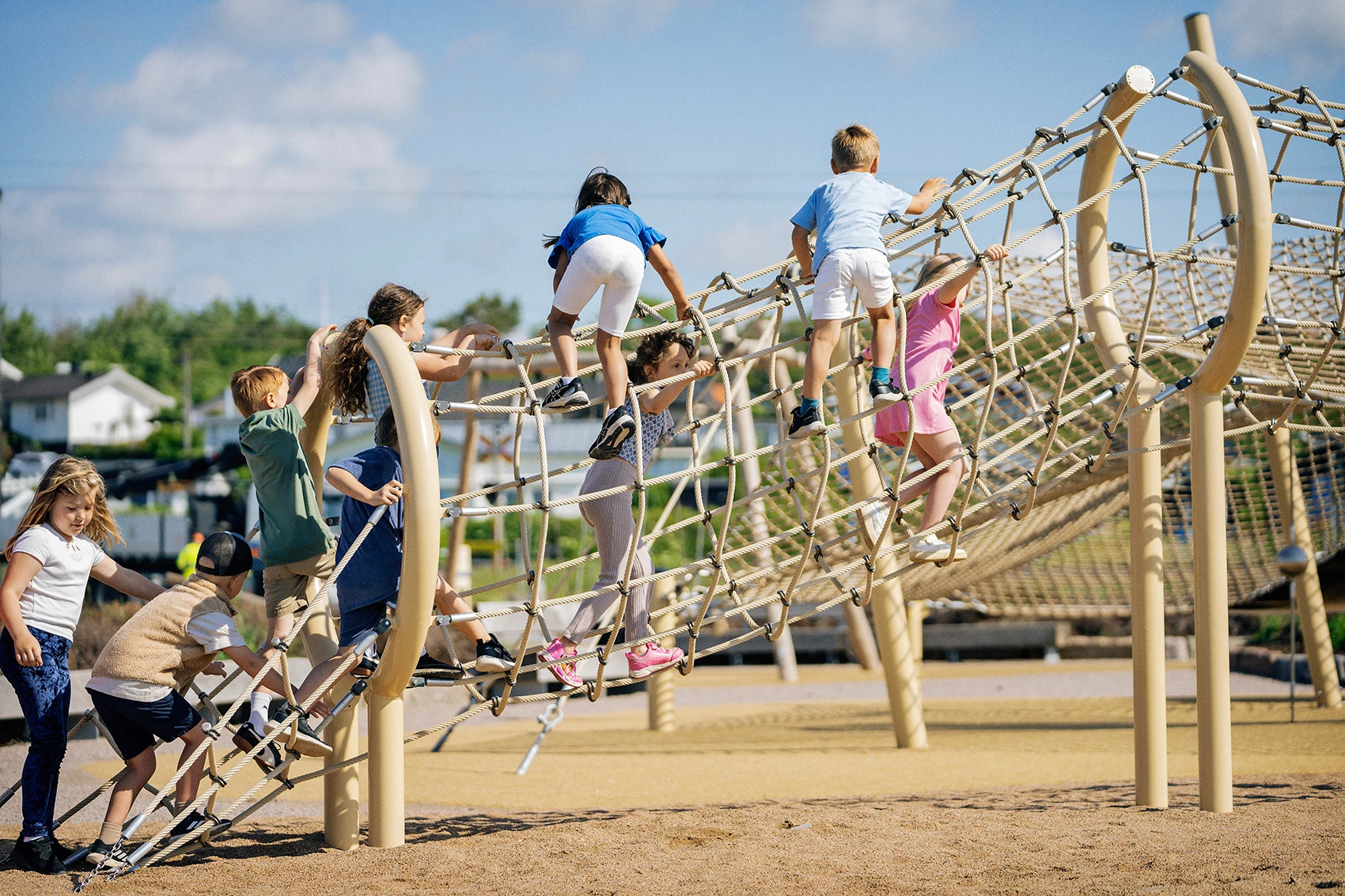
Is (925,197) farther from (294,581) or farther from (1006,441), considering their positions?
(1006,441)

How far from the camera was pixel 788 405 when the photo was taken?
4.79 meters

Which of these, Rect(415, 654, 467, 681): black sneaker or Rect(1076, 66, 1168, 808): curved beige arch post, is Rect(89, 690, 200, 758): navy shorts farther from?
Rect(1076, 66, 1168, 808): curved beige arch post

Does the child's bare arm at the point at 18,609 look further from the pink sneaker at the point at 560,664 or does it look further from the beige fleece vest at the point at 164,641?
the pink sneaker at the point at 560,664

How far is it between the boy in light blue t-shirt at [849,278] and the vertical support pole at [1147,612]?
113 centimetres

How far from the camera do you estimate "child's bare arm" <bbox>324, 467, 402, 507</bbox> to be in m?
3.63

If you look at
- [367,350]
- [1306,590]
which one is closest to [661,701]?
[1306,590]

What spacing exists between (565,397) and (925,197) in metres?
1.49

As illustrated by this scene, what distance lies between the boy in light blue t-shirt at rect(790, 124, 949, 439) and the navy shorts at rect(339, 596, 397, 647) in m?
1.42

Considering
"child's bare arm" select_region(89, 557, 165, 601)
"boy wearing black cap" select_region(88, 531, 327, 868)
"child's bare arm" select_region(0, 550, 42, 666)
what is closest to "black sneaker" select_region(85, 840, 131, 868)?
"boy wearing black cap" select_region(88, 531, 327, 868)

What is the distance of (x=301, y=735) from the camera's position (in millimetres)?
3711

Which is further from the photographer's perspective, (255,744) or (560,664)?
(560,664)

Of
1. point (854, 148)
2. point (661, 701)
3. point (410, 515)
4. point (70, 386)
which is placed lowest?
point (661, 701)

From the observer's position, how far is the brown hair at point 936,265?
→ 4578mm

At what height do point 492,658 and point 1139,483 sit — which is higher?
point 1139,483
